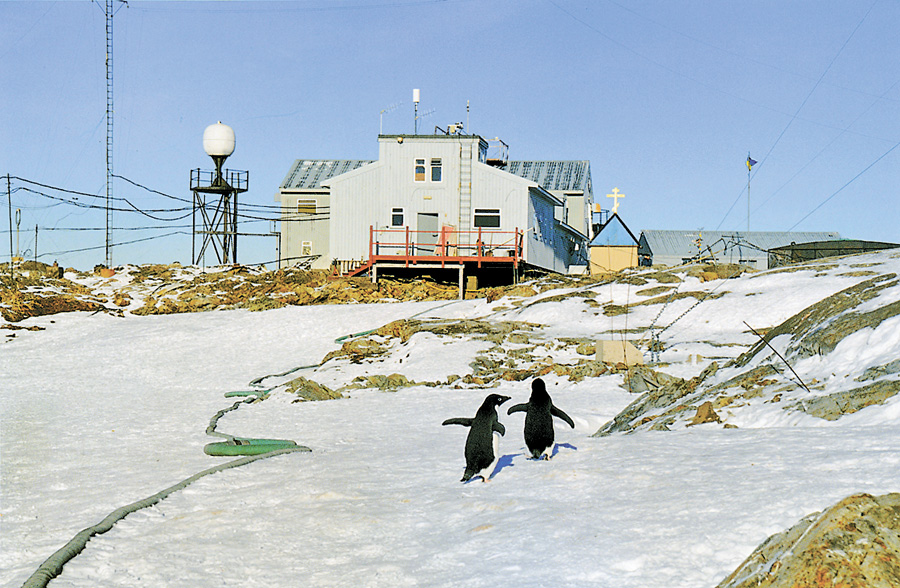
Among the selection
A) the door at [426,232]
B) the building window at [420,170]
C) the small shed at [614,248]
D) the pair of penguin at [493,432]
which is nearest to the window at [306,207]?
the building window at [420,170]

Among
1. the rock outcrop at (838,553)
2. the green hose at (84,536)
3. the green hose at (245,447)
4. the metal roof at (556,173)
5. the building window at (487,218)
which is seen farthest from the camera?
the metal roof at (556,173)

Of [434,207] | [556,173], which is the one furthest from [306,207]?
[556,173]

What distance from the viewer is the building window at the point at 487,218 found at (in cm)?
3775

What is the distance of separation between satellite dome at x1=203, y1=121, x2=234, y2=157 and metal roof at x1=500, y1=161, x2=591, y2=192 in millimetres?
16492

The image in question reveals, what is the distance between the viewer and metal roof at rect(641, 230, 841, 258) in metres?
57.2

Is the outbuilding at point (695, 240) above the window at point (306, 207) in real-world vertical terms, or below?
below

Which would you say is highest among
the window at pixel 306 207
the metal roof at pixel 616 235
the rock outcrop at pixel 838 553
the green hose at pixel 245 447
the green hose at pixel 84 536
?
the window at pixel 306 207

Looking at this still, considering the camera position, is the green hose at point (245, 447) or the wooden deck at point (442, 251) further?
the wooden deck at point (442, 251)

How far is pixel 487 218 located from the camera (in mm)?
37875

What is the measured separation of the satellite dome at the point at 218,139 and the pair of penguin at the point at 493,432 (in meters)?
41.3

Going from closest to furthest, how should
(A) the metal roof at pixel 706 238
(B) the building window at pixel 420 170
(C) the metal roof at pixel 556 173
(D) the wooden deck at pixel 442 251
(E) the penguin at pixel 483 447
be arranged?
1. (E) the penguin at pixel 483 447
2. (D) the wooden deck at pixel 442 251
3. (B) the building window at pixel 420 170
4. (C) the metal roof at pixel 556 173
5. (A) the metal roof at pixel 706 238

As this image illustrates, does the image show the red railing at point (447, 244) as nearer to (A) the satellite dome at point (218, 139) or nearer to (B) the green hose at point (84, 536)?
(A) the satellite dome at point (218, 139)

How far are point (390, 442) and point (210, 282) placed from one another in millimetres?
28306

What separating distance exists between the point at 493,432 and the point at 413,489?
3.20 ft
